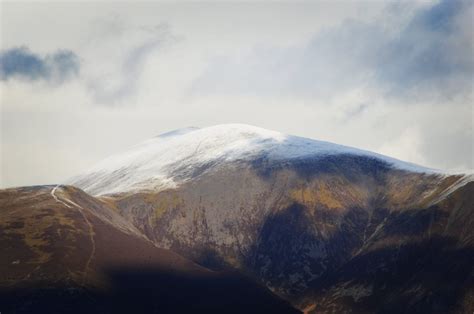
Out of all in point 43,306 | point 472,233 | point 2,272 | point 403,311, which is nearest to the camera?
point 43,306

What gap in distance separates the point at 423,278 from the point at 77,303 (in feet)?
329

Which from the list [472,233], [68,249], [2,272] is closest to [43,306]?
[2,272]

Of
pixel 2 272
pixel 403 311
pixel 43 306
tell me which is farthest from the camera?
pixel 403 311

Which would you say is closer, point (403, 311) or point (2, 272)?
point (2, 272)

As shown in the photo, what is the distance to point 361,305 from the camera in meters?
197

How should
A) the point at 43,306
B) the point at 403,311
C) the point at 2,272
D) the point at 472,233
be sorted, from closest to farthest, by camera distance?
the point at 43,306
the point at 2,272
the point at 403,311
the point at 472,233

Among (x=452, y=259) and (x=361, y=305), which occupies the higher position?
(x=452, y=259)

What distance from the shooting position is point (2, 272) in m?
170

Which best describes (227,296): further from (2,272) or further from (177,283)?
(2,272)

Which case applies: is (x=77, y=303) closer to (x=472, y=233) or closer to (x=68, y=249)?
(x=68, y=249)

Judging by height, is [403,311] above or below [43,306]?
below

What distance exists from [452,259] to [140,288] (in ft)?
302

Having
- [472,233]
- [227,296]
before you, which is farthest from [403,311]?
[227,296]

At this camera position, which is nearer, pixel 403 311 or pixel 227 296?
pixel 403 311
